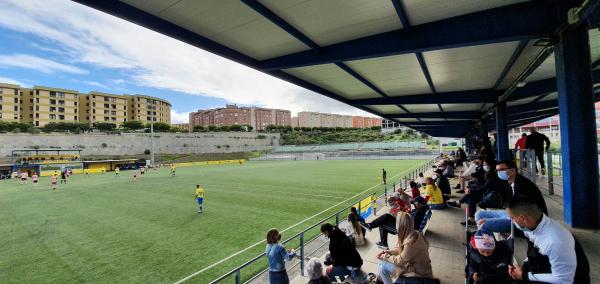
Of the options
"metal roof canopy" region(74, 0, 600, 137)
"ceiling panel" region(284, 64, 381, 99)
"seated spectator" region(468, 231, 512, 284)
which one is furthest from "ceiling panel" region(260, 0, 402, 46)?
"seated spectator" region(468, 231, 512, 284)

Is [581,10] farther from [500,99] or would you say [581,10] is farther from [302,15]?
[500,99]

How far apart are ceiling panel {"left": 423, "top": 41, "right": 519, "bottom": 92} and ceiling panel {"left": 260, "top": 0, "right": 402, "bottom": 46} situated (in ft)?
7.93

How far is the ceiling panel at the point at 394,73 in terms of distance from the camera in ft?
25.5

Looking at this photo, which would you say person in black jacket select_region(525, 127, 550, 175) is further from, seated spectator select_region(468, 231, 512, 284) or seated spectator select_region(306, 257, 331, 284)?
seated spectator select_region(306, 257, 331, 284)

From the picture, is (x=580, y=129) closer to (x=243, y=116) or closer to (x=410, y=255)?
(x=410, y=255)

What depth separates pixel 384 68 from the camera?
8406 mm

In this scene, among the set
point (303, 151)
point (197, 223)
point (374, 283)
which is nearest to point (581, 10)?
point (374, 283)

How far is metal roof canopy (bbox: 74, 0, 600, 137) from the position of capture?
4.67 metres

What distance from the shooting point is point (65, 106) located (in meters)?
82.9

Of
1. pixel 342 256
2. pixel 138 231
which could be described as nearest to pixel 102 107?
pixel 138 231

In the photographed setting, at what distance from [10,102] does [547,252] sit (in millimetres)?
110196

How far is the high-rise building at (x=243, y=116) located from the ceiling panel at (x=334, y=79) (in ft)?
486

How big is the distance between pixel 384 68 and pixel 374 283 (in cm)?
631

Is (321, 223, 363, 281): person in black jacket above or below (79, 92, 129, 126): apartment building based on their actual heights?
below
